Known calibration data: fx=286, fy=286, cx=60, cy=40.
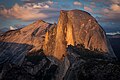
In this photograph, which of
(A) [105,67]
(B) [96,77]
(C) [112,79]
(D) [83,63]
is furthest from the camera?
(D) [83,63]

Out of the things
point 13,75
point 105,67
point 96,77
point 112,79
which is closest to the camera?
point 112,79

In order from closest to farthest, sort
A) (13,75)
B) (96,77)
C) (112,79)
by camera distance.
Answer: (112,79) → (96,77) → (13,75)

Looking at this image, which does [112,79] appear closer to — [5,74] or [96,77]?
[96,77]

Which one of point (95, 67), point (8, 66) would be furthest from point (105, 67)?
point (8, 66)

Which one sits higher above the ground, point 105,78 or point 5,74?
point 105,78

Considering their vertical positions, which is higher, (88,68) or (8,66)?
(88,68)

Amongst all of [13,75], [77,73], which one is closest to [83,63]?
[77,73]

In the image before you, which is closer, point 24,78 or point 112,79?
point 112,79

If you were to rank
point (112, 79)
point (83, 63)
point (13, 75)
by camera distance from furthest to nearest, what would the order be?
point (13, 75), point (83, 63), point (112, 79)

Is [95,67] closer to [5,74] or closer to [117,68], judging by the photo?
[117,68]
